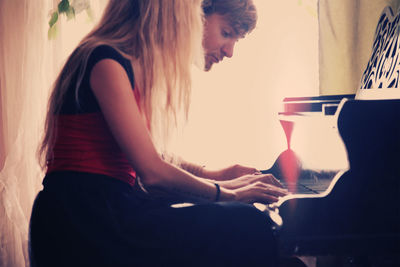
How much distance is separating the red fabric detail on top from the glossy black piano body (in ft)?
1.53

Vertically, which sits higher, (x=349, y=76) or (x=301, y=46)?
(x=301, y=46)

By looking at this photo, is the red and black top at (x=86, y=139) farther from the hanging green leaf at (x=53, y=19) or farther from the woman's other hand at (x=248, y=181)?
the hanging green leaf at (x=53, y=19)

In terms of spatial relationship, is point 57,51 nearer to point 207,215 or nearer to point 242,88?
point 242,88

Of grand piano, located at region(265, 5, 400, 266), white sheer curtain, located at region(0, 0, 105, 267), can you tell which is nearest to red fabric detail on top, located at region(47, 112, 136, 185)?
grand piano, located at region(265, 5, 400, 266)

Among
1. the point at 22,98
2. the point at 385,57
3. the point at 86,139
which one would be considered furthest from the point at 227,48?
the point at 22,98

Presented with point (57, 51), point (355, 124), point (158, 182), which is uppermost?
point (57, 51)

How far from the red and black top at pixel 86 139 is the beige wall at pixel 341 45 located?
1618mm

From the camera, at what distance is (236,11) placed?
157 cm

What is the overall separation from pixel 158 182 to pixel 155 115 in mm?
275

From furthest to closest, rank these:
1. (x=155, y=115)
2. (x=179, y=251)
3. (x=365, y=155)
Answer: (x=155, y=115)
(x=365, y=155)
(x=179, y=251)

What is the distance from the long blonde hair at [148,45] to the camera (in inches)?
48.4

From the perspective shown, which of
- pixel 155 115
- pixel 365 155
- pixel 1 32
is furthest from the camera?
pixel 1 32

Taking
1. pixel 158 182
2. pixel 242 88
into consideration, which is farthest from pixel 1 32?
pixel 158 182

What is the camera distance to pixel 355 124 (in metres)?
1.23
